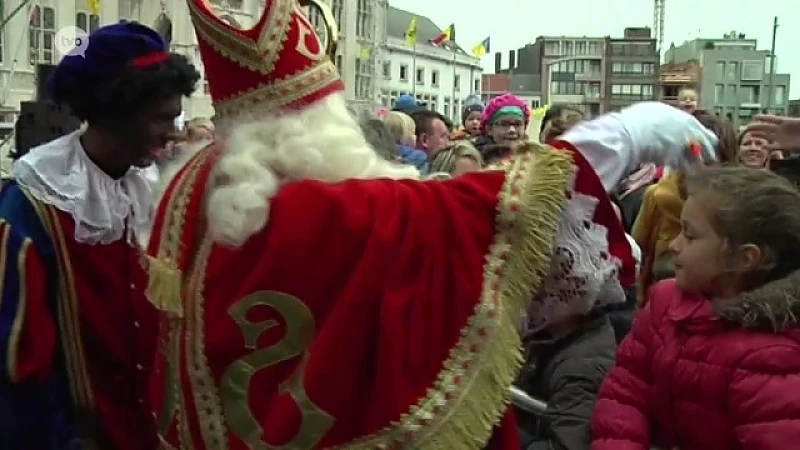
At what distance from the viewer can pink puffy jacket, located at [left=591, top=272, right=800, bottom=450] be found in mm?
1896

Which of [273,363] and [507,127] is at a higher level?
[507,127]

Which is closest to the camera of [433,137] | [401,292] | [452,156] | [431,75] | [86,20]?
[401,292]

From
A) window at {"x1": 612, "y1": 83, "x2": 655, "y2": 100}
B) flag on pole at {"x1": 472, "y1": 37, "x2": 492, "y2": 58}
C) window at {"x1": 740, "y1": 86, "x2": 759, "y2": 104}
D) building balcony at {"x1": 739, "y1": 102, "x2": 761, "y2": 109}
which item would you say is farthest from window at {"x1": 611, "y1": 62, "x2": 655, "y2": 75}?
flag on pole at {"x1": 472, "y1": 37, "x2": 492, "y2": 58}

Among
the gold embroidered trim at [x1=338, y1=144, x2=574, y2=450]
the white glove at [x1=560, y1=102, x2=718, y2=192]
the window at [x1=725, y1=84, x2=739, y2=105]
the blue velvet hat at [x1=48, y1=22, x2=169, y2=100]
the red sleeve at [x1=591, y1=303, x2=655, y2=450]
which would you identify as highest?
the window at [x1=725, y1=84, x2=739, y2=105]

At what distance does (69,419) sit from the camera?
2.39m

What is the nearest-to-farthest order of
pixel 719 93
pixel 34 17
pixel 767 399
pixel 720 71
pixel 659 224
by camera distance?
pixel 767 399
pixel 659 224
pixel 34 17
pixel 720 71
pixel 719 93

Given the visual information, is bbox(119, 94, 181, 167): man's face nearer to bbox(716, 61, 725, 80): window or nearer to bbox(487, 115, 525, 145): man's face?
bbox(487, 115, 525, 145): man's face

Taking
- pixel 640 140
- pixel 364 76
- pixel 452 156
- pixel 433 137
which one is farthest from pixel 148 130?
pixel 364 76

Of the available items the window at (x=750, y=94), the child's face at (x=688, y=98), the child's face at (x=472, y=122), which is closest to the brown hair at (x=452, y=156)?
the child's face at (x=688, y=98)

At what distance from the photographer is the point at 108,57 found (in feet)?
8.09

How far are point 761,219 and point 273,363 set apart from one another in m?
1.04

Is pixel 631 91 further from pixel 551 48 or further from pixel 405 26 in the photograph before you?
pixel 551 48

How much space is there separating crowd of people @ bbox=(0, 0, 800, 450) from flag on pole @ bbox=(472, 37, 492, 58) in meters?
32.9

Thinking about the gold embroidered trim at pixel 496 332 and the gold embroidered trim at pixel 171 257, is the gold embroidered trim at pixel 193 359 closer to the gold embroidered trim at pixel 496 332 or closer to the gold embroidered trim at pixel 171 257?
the gold embroidered trim at pixel 171 257
